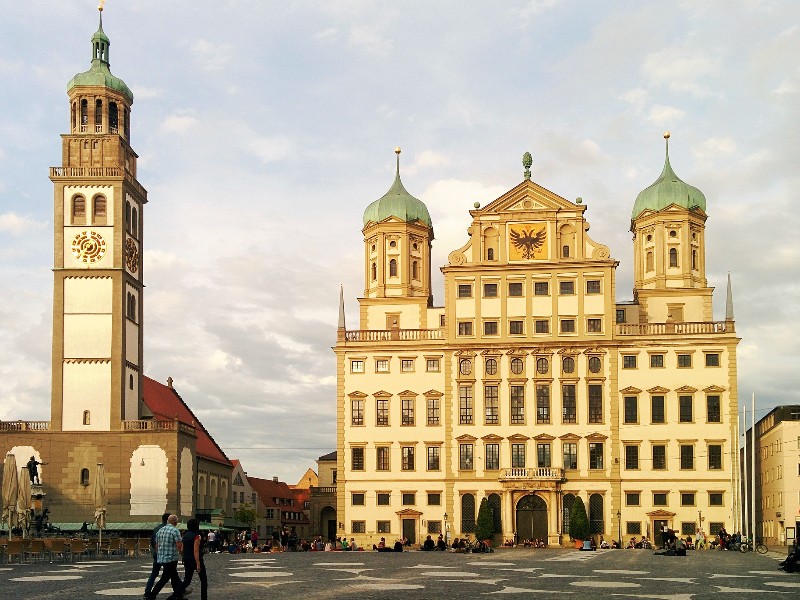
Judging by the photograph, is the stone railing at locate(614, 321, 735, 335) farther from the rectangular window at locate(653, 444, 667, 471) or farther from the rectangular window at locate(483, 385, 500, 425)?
the rectangular window at locate(483, 385, 500, 425)

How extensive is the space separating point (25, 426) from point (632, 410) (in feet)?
125

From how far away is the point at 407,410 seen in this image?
80.7 m

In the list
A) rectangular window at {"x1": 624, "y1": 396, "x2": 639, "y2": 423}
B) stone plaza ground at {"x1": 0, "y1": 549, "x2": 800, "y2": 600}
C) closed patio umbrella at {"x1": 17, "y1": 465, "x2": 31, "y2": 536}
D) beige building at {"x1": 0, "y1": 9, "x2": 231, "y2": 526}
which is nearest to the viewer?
stone plaza ground at {"x1": 0, "y1": 549, "x2": 800, "y2": 600}

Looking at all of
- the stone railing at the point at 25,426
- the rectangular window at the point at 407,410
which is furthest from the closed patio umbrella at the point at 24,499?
the rectangular window at the point at 407,410

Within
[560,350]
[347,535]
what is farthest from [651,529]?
[347,535]

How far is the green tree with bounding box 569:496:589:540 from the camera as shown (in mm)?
76312

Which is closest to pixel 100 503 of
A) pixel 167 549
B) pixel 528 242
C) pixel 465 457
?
pixel 465 457

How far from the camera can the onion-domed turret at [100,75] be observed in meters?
72.9

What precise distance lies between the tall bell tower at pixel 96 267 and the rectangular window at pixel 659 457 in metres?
33.1

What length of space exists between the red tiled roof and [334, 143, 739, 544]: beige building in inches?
514

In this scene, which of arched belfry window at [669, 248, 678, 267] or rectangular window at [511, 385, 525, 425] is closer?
rectangular window at [511, 385, 525, 425]

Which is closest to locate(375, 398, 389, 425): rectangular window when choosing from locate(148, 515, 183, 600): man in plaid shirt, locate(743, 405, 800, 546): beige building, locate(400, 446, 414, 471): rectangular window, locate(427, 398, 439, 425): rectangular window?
locate(400, 446, 414, 471): rectangular window

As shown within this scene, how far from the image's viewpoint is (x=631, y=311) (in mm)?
83750

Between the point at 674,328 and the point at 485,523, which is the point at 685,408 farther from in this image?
the point at 485,523
